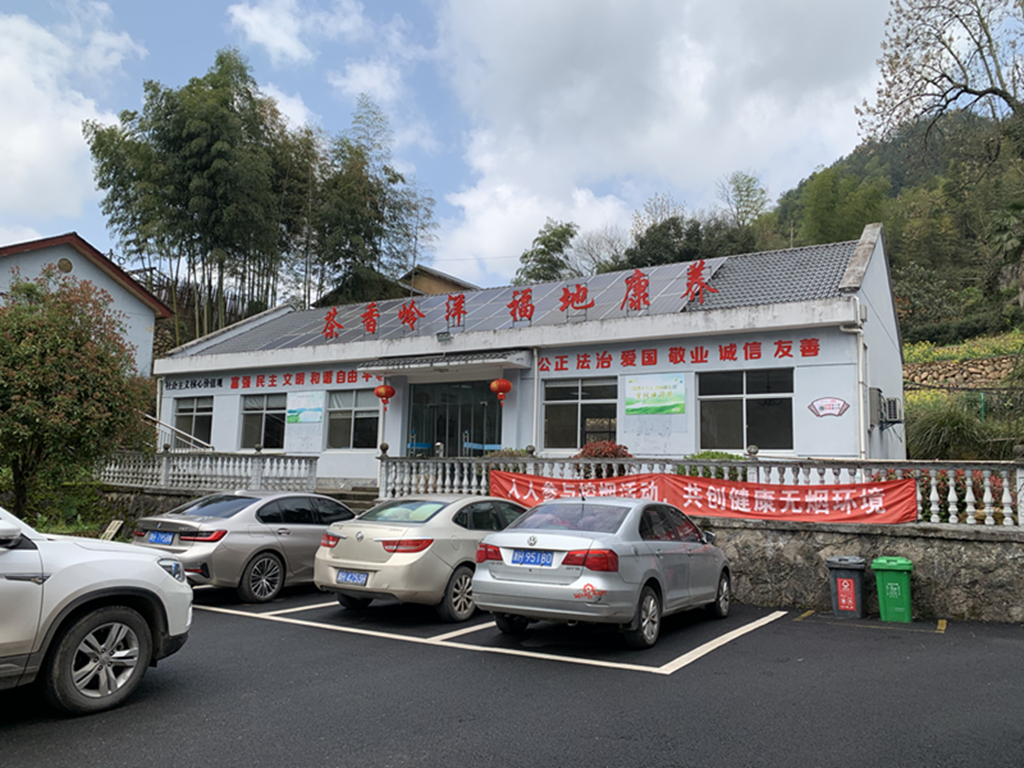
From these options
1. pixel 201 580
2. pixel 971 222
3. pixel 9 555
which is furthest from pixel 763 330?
pixel 971 222

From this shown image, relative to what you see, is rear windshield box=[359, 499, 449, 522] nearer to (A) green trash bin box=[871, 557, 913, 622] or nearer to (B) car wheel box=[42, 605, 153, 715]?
(B) car wheel box=[42, 605, 153, 715]

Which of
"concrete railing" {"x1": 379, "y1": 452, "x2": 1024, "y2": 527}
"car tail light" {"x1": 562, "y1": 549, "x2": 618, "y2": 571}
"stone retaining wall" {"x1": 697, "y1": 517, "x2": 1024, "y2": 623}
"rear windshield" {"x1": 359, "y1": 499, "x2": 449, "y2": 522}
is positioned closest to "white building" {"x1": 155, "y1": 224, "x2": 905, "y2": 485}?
"concrete railing" {"x1": 379, "y1": 452, "x2": 1024, "y2": 527}

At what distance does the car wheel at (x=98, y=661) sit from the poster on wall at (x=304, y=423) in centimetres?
1466

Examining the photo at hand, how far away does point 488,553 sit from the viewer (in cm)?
731

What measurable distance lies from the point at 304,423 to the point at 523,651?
14222mm

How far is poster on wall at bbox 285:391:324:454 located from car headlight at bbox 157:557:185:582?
46.6 ft

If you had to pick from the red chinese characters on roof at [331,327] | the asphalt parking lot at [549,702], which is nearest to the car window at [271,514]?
A: the asphalt parking lot at [549,702]

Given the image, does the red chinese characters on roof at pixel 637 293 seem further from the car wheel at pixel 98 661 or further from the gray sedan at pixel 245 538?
the car wheel at pixel 98 661

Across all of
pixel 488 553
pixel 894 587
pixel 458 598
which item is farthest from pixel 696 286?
pixel 488 553

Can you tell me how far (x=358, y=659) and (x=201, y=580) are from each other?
342 cm

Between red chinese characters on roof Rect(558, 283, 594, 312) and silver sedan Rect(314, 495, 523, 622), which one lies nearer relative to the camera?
silver sedan Rect(314, 495, 523, 622)

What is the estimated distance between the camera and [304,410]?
20094 mm

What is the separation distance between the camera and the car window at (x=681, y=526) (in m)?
8.26

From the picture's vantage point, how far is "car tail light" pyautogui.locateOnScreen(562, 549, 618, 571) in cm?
671
